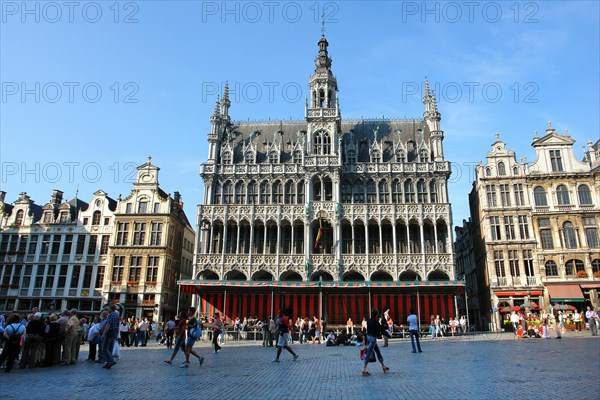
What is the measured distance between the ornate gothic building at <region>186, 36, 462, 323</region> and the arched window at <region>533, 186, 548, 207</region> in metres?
9.20

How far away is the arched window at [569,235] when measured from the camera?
140 feet

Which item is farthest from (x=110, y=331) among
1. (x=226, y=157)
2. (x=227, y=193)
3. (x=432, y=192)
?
(x=432, y=192)

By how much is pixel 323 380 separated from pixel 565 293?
37.8 metres

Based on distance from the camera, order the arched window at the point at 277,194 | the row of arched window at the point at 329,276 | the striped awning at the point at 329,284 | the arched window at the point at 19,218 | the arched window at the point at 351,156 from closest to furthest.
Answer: the striped awning at the point at 329,284
the row of arched window at the point at 329,276
the arched window at the point at 277,194
the arched window at the point at 351,156
the arched window at the point at 19,218

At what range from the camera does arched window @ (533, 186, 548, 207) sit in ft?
146

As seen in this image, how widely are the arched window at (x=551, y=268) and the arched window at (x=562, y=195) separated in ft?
19.7

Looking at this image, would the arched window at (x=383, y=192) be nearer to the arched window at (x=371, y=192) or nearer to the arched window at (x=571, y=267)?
the arched window at (x=371, y=192)

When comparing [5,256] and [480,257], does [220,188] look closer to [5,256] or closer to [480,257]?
[5,256]

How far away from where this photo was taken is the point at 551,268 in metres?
42.6

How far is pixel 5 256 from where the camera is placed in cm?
4938

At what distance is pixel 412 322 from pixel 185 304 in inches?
1503

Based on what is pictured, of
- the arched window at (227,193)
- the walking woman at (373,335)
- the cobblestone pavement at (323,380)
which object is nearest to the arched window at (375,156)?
the arched window at (227,193)

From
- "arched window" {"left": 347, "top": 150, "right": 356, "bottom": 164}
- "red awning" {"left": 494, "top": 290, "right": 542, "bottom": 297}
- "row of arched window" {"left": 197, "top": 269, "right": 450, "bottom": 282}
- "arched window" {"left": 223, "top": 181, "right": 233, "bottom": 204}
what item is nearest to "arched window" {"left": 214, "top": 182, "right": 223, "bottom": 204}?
"arched window" {"left": 223, "top": 181, "right": 233, "bottom": 204}

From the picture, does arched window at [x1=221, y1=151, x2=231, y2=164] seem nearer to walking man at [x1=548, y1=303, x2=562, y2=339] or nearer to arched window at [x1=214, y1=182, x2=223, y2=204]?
arched window at [x1=214, y1=182, x2=223, y2=204]
